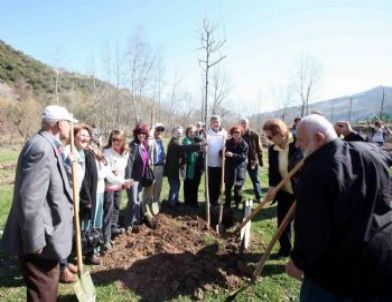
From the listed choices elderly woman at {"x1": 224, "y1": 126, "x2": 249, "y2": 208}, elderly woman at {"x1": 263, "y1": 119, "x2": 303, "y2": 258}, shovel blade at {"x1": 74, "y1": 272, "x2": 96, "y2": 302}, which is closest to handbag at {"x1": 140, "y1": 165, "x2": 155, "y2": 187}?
elderly woman at {"x1": 224, "y1": 126, "x2": 249, "y2": 208}

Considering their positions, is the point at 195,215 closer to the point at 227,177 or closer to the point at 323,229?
the point at 227,177

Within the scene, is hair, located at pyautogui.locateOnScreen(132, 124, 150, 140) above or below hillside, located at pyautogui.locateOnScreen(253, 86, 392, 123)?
below

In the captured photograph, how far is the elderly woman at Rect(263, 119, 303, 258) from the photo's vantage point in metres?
5.10

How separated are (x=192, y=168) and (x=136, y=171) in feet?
5.90

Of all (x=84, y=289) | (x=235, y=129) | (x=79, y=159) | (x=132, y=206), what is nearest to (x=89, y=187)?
(x=79, y=159)

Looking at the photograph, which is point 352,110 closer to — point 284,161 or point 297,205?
→ point 284,161

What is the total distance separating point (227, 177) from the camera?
797 cm

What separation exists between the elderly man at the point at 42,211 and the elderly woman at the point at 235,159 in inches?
186

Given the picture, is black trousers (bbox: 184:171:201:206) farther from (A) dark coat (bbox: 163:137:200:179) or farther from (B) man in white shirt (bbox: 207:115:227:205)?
(B) man in white shirt (bbox: 207:115:227:205)

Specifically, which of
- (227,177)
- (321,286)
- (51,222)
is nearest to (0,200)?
(227,177)

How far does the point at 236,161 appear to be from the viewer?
308 inches

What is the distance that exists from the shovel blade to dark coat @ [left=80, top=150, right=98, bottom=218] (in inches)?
39.3

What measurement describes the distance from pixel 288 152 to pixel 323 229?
9.72ft

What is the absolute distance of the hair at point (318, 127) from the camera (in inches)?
101
